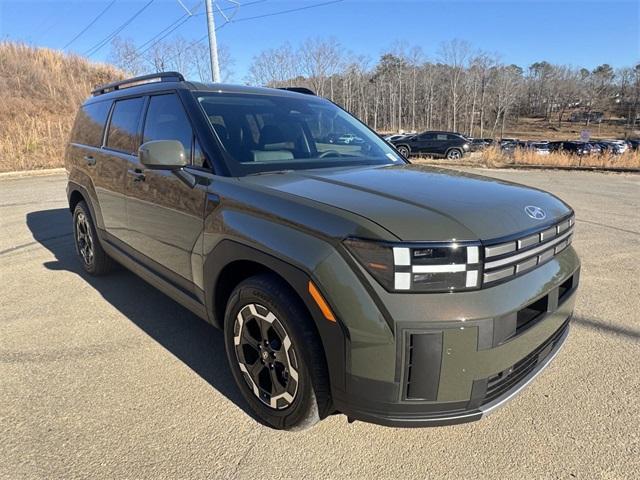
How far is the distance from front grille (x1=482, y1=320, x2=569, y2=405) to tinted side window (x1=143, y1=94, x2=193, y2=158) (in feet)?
7.16

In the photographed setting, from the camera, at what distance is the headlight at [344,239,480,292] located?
69.7 inches

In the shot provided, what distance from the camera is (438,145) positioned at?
974 inches

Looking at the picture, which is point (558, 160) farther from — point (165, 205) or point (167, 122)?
point (165, 205)

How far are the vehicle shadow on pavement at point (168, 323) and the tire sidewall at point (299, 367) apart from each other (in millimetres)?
171

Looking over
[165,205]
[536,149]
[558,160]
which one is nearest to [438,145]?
[536,149]

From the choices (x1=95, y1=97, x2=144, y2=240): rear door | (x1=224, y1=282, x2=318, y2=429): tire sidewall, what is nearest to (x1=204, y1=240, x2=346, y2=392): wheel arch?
(x1=224, y1=282, x2=318, y2=429): tire sidewall

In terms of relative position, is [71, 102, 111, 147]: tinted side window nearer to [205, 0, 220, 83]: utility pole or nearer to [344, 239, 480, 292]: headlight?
Answer: [344, 239, 480, 292]: headlight

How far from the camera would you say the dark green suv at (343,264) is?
180cm

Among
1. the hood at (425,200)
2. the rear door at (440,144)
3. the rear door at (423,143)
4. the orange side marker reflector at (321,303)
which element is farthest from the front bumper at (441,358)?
the rear door at (423,143)

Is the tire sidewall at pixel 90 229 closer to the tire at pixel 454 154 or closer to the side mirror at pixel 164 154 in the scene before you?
the side mirror at pixel 164 154

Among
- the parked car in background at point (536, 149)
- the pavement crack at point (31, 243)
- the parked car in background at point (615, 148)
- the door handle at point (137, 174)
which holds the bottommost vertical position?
the pavement crack at point (31, 243)

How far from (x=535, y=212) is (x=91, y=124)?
4.35 m

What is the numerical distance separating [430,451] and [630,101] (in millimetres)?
127590

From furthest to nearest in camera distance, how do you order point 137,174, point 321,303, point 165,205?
point 137,174
point 165,205
point 321,303
